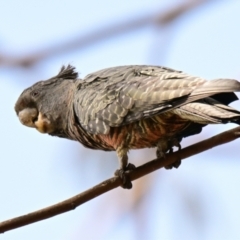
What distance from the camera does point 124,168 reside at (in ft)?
15.7

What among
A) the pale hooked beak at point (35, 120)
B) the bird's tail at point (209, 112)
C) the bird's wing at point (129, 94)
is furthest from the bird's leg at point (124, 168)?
the pale hooked beak at point (35, 120)

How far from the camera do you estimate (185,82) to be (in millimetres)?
4367

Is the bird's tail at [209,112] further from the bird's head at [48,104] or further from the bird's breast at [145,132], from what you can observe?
the bird's head at [48,104]

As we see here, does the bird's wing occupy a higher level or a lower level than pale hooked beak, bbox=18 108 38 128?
higher

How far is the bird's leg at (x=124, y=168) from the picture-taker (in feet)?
15.1

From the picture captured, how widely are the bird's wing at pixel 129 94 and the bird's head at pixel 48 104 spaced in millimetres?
218

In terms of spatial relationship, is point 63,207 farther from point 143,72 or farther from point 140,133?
point 143,72

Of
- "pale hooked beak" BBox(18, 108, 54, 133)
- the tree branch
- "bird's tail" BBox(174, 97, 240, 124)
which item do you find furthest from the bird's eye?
"bird's tail" BBox(174, 97, 240, 124)

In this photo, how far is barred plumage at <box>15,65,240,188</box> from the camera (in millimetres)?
4117

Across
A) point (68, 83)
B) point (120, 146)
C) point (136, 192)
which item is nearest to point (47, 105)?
point (68, 83)

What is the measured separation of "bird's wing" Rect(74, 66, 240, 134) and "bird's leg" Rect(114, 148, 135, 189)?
0.22 m

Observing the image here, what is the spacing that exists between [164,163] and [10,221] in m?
1.16

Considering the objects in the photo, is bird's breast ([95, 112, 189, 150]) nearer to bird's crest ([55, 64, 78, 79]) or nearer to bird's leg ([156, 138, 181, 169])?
bird's leg ([156, 138, 181, 169])

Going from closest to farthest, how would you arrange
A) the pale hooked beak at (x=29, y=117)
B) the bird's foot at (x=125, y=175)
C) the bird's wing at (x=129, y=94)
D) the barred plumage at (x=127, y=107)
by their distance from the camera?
the barred plumage at (x=127, y=107), the bird's wing at (x=129, y=94), the bird's foot at (x=125, y=175), the pale hooked beak at (x=29, y=117)
